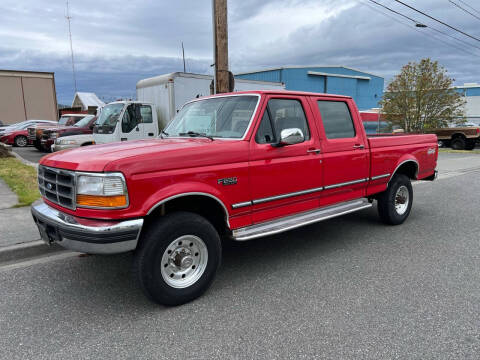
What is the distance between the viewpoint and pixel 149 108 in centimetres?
1162

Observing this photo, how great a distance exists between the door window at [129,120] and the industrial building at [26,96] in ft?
84.5

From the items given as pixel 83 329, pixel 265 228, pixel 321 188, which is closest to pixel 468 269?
pixel 321 188

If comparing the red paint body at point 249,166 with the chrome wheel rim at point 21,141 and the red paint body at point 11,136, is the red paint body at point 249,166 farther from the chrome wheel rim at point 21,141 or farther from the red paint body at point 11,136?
the chrome wheel rim at point 21,141

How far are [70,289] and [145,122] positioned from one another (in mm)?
8444

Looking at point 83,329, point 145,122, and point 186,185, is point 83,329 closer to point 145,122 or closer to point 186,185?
point 186,185

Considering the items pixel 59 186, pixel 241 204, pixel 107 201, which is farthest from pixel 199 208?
pixel 59 186

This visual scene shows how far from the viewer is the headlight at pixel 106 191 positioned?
288 cm

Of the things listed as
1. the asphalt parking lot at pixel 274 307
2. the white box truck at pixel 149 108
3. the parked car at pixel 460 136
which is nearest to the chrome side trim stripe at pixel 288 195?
the asphalt parking lot at pixel 274 307

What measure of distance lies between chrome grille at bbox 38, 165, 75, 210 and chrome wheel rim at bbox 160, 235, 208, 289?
94 cm

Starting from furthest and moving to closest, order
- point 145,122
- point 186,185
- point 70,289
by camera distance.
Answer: point 145,122 → point 70,289 → point 186,185

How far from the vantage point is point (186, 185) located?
319 centimetres

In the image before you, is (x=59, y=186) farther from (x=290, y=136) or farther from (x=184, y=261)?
(x=290, y=136)

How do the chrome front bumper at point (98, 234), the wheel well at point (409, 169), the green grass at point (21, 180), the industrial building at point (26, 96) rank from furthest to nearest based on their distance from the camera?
the industrial building at point (26, 96) → the green grass at point (21, 180) → the wheel well at point (409, 169) → the chrome front bumper at point (98, 234)

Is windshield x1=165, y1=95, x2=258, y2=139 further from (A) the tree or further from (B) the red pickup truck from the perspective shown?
(A) the tree
